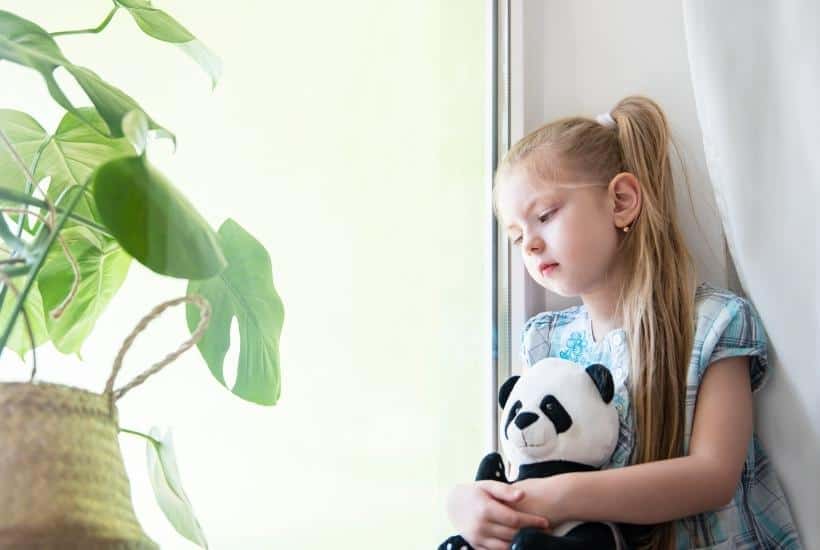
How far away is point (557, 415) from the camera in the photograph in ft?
2.95

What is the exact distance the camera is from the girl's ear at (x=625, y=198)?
1.06 m

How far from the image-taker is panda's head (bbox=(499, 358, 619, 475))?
2.95 ft

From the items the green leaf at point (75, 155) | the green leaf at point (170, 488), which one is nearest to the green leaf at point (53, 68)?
the green leaf at point (75, 155)

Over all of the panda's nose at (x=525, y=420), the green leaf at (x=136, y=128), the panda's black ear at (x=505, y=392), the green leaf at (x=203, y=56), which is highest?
the green leaf at (x=203, y=56)

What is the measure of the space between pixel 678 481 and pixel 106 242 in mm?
683

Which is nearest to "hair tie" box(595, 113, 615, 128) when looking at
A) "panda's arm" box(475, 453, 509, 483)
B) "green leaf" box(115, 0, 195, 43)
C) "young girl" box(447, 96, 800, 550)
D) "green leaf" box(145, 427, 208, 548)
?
"young girl" box(447, 96, 800, 550)

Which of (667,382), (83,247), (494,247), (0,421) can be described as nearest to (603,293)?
(667,382)

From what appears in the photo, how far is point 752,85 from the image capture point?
980mm

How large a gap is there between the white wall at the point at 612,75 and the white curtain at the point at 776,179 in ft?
0.26

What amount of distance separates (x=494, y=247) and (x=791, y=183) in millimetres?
494

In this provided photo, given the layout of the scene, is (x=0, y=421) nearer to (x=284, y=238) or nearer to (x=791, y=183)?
(x=284, y=238)

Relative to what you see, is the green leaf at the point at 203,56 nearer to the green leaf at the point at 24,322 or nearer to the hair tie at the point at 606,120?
the green leaf at the point at 24,322

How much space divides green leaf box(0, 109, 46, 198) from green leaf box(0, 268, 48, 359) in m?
0.10

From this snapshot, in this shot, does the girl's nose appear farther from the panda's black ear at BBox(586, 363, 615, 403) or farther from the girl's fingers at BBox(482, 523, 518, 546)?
the girl's fingers at BBox(482, 523, 518, 546)
